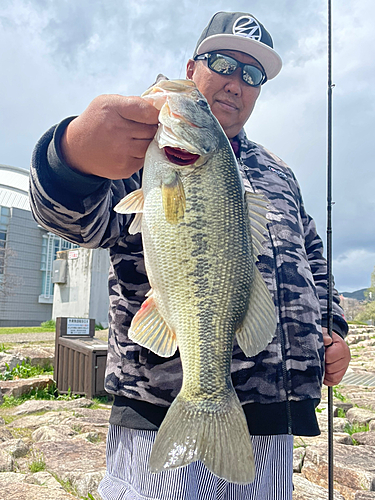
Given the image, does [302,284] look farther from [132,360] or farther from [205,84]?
[205,84]

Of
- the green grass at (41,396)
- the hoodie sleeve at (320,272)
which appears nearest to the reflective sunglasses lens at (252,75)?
the hoodie sleeve at (320,272)

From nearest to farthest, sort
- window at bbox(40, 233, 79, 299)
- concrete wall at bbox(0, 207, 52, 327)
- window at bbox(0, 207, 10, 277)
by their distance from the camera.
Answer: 1. window at bbox(0, 207, 10, 277)
2. concrete wall at bbox(0, 207, 52, 327)
3. window at bbox(40, 233, 79, 299)

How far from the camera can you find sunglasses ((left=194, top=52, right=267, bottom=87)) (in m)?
2.59

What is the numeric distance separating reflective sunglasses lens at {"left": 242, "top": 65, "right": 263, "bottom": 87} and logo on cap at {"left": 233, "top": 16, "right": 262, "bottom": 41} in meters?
0.18

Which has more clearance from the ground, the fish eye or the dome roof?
the dome roof

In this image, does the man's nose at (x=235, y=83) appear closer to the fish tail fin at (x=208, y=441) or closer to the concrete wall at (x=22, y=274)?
the fish tail fin at (x=208, y=441)

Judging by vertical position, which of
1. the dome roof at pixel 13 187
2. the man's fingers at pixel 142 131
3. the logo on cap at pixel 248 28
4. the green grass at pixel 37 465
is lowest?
the green grass at pixel 37 465

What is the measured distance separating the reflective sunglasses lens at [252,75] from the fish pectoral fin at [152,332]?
1.75m

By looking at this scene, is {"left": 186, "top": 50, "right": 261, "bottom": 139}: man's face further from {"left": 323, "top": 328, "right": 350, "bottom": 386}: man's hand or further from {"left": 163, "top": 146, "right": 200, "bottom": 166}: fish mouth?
{"left": 323, "top": 328, "right": 350, "bottom": 386}: man's hand

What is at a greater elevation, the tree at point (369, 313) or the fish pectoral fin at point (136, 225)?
the fish pectoral fin at point (136, 225)

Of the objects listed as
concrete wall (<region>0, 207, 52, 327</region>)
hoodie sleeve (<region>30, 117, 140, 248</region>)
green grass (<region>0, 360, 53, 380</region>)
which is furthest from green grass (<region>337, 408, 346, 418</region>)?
concrete wall (<region>0, 207, 52, 327</region>)

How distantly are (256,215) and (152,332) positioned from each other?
0.68 m

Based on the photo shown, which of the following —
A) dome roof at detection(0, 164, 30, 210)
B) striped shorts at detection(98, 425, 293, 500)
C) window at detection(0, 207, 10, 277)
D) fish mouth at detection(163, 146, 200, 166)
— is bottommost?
striped shorts at detection(98, 425, 293, 500)

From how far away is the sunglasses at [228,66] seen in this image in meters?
2.59
